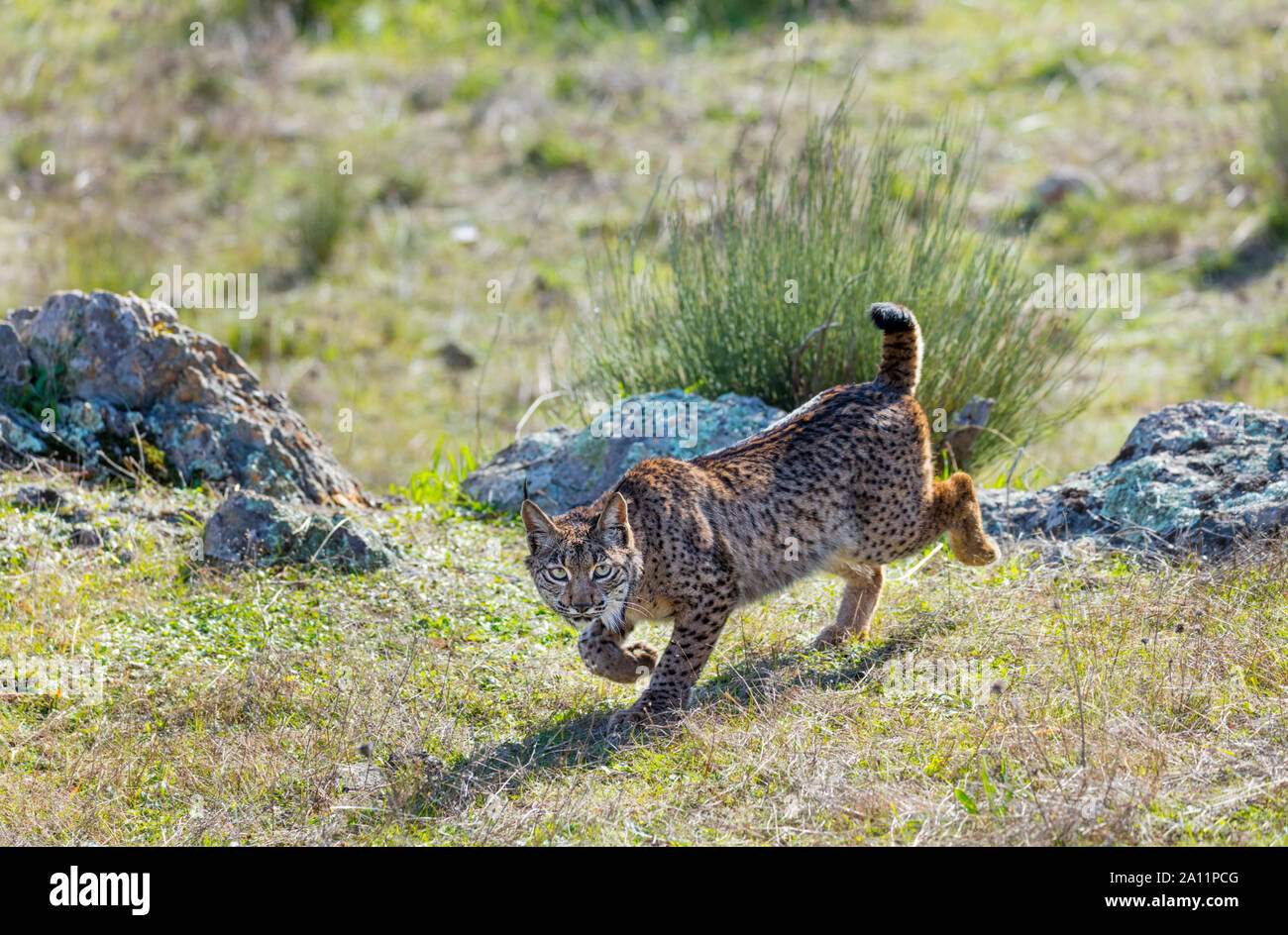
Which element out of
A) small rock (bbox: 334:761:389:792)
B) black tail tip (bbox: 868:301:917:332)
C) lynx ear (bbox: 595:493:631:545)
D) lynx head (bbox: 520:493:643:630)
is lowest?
small rock (bbox: 334:761:389:792)

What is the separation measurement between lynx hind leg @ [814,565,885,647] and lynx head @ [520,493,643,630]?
41.7 inches

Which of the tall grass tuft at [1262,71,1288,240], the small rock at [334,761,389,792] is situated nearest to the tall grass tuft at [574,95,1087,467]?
the small rock at [334,761,389,792]

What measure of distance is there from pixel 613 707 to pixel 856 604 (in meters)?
1.16

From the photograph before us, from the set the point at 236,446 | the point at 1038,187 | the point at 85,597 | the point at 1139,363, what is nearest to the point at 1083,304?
the point at 1139,363

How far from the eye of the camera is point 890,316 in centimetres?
550

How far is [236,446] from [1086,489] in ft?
14.6

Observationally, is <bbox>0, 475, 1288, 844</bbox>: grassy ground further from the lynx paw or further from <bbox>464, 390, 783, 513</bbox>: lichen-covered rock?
<bbox>464, 390, 783, 513</bbox>: lichen-covered rock

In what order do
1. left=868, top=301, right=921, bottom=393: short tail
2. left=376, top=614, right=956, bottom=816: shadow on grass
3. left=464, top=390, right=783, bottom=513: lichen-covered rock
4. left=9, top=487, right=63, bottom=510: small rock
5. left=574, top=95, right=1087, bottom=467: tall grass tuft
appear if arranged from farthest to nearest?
left=574, top=95, right=1087, bottom=467: tall grass tuft → left=464, top=390, right=783, bottom=513: lichen-covered rock → left=9, top=487, right=63, bottom=510: small rock → left=868, top=301, right=921, bottom=393: short tail → left=376, top=614, right=956, bottom=816: shadow on grass

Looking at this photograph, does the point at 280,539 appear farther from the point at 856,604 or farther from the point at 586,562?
the point at 856,604

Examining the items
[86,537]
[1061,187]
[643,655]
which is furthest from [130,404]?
[1061,187]

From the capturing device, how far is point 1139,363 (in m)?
11.1

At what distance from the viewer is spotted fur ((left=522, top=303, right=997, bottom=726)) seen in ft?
15.9

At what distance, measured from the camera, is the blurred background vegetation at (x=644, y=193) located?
7.88 metres

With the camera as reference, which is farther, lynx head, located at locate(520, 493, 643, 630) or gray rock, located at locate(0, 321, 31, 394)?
gray rock, located at locate(0, 321, 31, 394)
